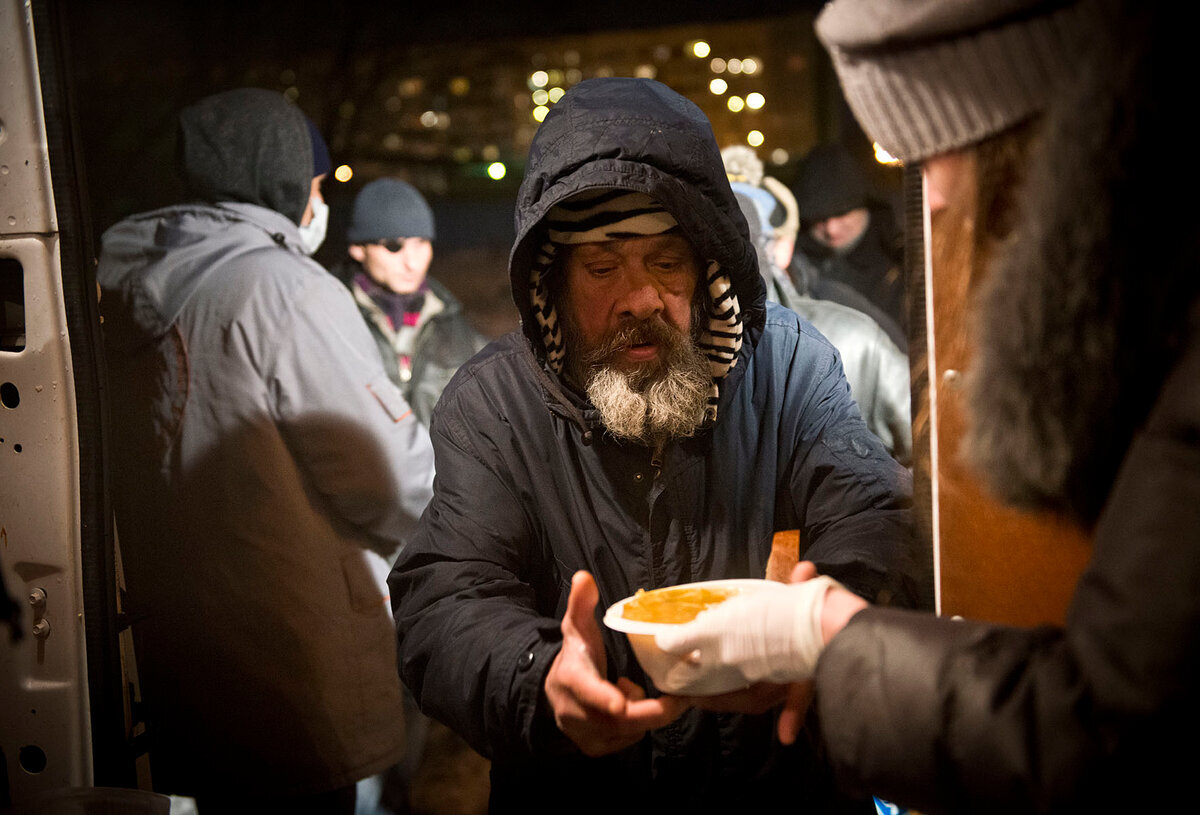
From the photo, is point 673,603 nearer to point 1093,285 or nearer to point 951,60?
point 1093,285

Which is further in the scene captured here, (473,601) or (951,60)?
(473,601)

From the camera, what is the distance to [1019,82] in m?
1.19

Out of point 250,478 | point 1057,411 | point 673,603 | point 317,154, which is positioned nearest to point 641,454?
point 673,603

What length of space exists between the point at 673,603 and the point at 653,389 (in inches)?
18.9

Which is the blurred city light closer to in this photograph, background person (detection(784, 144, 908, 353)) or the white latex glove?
background person (detection(784, 144, 908, 353))

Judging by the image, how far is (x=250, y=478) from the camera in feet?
7.83

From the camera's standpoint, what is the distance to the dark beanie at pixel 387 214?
185 inches

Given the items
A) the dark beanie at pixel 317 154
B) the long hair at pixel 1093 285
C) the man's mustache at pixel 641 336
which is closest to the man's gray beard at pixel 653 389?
the man's mustache at pixel 641 336

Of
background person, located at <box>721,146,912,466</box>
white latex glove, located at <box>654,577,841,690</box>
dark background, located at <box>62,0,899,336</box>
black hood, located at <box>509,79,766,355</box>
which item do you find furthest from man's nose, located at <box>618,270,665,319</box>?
dark background, located at <box>62,0,899,336</box>

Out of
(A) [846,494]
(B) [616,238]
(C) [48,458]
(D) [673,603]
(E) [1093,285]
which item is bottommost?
(D) [673,603]

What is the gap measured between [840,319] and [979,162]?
157 centimetres

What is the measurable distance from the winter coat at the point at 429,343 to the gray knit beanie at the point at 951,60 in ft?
11.8

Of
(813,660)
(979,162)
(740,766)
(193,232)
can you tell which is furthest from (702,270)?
(193,232)

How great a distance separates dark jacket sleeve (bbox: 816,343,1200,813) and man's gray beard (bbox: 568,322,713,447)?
31.4 inches
